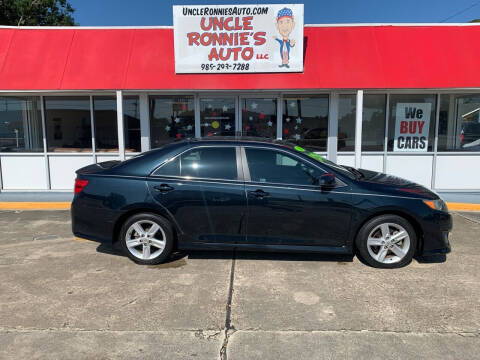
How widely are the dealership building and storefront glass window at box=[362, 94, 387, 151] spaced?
25 millimetres

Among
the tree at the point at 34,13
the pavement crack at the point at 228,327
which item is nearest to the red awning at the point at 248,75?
the pavement crack at the point at 228,327

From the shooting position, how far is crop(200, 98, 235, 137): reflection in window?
8640 mm

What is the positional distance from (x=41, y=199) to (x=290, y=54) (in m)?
6.55

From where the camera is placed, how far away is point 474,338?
299 cm

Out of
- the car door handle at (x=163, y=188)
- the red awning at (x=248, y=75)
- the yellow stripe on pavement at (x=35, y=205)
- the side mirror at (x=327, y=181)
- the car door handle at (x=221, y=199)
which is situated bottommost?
the yellow stripe on pavement at (x=35, y=205)

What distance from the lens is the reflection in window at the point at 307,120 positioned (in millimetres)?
8555

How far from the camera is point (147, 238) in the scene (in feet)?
14.8

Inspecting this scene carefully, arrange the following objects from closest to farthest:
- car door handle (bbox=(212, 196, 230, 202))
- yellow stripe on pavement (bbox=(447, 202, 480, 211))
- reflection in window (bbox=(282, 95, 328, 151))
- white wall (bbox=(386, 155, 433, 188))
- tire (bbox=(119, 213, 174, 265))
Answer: car door handle (bbox=(212, 196, 230, 202)), tire (bbox=(119, 213, 174, 265)), yellow stripe on pavement (bbox=(447, 202, 480, 211)), reflection in window (bbox=(282, 95, 328, 151)), white wall (bbox=(386, 155, 433, 188))

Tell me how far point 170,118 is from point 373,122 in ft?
16.7

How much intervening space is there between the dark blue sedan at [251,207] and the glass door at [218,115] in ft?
13.4

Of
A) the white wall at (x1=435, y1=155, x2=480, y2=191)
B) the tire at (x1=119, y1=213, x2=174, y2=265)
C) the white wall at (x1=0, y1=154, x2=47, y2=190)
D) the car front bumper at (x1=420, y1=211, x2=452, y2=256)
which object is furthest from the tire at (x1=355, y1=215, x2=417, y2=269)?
the white wall at (x1=0, y1=154, x2=47, y2=190)

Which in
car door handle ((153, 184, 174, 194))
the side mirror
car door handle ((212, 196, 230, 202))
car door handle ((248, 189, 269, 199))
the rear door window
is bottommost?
car door handle ((212, 196, 230, 202))

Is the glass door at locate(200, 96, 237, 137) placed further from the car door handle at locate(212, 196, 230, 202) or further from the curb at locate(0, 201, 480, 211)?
the car door handle at locate(212, 196, 230, 202)

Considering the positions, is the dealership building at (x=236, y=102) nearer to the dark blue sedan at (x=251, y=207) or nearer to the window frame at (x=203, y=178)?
the window frame at (x=203, y=178)
